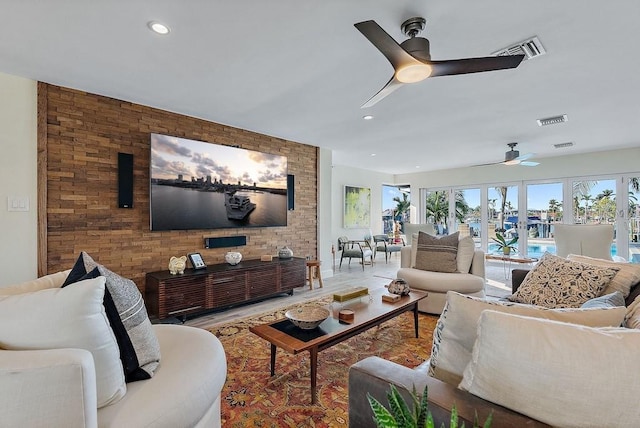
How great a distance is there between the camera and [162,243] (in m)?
3.62

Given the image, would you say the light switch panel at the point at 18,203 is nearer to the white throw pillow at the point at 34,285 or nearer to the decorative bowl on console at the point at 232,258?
the white throw pillow at the point at 34,285

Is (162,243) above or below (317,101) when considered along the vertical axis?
below

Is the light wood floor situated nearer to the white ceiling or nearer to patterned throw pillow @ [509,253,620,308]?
patterned throw pillow @ [509,253,620,308]

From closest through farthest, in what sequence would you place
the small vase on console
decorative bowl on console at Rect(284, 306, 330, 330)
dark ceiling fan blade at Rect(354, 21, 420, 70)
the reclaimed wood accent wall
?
dark ceiling fan blade at Rect(354, 21, 420, 70) → decorative bowl on console at Rect(284, 306, 330, 330) → the reclaimed wood accent wall → the small vase on console

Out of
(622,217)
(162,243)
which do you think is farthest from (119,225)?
(622,217)

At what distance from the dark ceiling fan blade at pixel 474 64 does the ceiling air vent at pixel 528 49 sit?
0.51 m

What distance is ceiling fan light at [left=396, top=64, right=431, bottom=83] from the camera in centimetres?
188

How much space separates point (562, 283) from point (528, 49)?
172 centimetres

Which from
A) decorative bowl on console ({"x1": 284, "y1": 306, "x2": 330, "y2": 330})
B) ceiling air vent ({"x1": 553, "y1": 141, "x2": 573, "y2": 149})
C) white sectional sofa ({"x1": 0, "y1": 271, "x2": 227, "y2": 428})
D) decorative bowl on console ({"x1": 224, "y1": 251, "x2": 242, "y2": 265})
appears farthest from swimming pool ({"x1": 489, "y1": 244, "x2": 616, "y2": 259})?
white sectional sofa ({"x1": 0, "y1": 271, "x2": 227, "y2": 428})

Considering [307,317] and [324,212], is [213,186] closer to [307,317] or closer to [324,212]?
[324,212]

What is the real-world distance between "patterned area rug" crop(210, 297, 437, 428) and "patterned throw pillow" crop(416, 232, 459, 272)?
29.2 inches

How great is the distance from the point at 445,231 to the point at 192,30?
7.43 metres

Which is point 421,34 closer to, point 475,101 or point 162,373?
point 475,101

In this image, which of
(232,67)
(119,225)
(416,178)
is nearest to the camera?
(232,67)
